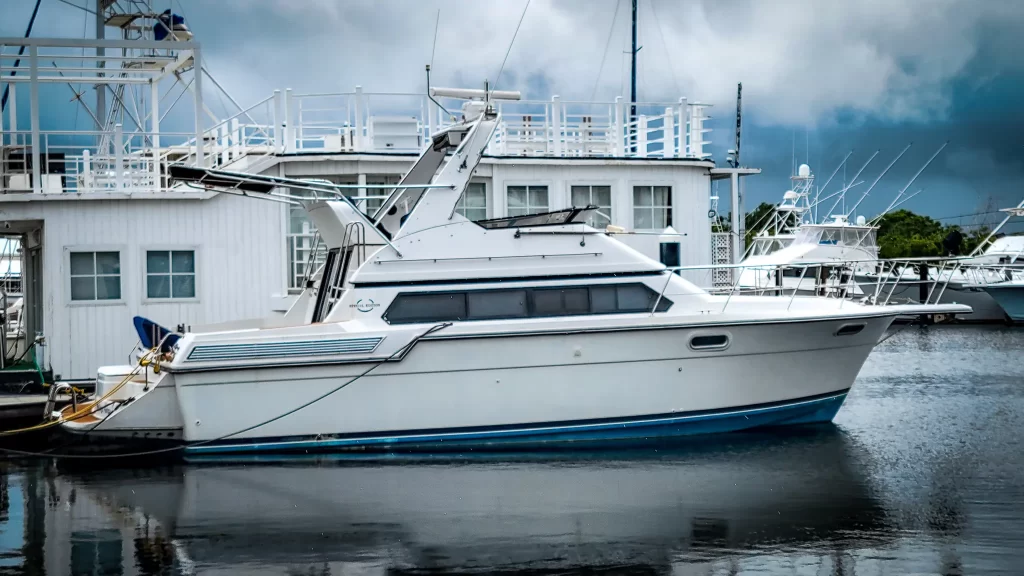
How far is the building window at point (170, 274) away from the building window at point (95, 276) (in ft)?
1.72

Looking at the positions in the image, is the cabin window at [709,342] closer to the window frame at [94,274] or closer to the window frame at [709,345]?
the window frame at [709,345]

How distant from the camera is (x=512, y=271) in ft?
46.0

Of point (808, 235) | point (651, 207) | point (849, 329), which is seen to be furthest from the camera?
point (808, 235)

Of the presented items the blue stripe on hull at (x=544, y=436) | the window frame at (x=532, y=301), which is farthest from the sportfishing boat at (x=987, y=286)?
the window frame at (x=532, y=301)

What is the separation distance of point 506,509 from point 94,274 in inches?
395

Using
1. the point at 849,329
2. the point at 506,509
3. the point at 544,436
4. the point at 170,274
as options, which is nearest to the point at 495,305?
the point at 544,436

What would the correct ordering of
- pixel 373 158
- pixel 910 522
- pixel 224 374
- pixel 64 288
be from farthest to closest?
pixel 373 158
pixel 64 288
pixel 224 374
pixel 910 522

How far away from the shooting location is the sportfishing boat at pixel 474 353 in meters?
13.4

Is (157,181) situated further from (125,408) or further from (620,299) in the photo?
(620,299)

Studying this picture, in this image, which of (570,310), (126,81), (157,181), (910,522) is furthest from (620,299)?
(126,81)

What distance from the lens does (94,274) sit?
17812 millimetres

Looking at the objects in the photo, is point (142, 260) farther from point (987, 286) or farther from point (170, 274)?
point (987, 286)

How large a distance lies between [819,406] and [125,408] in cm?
995

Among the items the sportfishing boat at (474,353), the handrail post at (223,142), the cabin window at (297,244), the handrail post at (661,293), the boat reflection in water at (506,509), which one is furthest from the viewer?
the handrail post at (223,142)
